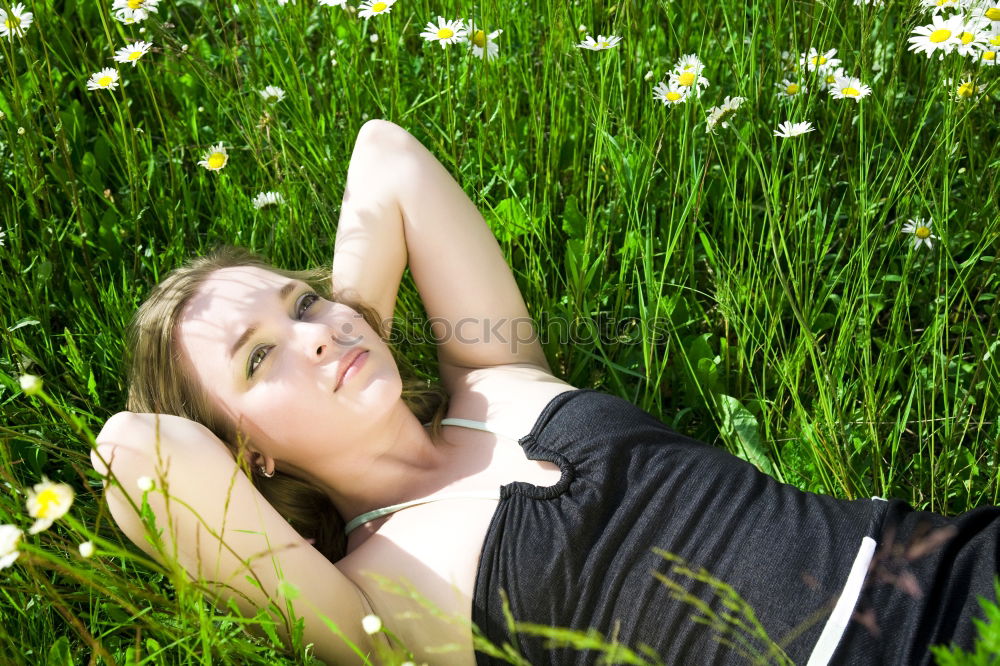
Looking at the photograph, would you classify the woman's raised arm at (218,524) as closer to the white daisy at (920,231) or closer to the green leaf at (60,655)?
the green leaf at (60,655)

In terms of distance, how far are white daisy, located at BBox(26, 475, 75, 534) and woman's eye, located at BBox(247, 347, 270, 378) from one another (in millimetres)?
564

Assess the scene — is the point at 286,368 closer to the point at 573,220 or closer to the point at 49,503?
the point at 49,503

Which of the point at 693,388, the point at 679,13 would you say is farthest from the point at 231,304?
the point at 679,13

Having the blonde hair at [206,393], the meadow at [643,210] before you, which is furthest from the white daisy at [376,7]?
the blonde hair at [206,393]

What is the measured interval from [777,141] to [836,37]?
30 cm

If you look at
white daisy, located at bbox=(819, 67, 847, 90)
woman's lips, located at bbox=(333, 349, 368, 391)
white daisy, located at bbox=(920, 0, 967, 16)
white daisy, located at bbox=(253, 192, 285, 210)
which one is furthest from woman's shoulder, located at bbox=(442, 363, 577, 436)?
white daisy, located at bbox=(920, 0, 967, 16)

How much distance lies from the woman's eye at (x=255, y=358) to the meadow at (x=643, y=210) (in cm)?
38

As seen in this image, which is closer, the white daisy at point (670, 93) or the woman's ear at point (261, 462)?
the woman's ear at point (261, 462)

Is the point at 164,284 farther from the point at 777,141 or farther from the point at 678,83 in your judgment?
the point at 777,141

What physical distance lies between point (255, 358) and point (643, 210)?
2.87 ft

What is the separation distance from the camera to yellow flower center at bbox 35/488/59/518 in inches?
35.4

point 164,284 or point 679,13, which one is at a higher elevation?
point 679,13

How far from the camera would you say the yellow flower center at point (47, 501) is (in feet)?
2.95

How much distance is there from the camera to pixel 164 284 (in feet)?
5.61
